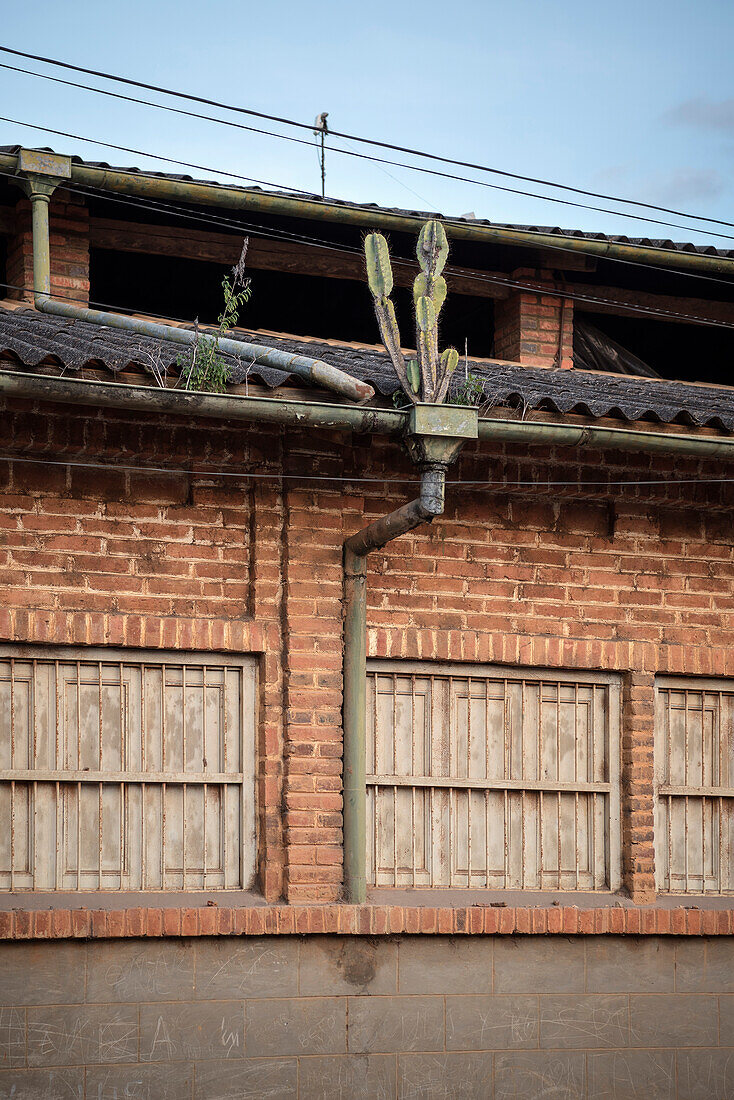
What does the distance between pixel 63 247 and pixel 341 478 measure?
3.28 metres

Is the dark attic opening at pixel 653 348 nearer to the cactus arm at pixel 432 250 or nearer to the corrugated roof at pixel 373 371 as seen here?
the corrugated roof at pixel 373 371

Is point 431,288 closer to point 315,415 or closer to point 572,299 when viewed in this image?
point 315,415

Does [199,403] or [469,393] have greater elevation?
[469,393]

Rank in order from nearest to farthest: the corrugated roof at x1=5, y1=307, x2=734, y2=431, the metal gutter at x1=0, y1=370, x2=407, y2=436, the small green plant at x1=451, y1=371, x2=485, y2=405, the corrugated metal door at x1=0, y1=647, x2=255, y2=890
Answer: the metal gutter at x1=0, y1=370, x2=407, y2=436
the corrugated roof at x1=5, y1=307, x2=734, y2=431
the small green plant at x1=451, y1=371, x2=485, y2=405
the corrugated metal door at x1=0, y1=647, x2=255, y2=890

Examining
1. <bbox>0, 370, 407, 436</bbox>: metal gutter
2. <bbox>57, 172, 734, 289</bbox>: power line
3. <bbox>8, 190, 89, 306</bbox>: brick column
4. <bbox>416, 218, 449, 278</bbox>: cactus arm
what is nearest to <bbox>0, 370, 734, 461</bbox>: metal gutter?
<bbox>0, 370, 407, 436</bbox>: metal gutter

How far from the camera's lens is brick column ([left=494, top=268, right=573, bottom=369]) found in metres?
9.85

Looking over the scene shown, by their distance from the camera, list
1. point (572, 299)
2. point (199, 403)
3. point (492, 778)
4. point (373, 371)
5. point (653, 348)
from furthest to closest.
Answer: point (653, 348) < point (572, 299) < point (492, 778) < point (373, 371) < point (199, 403)

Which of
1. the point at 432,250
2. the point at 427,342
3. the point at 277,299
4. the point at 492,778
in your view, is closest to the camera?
the point at 427,342

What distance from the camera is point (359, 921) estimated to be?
660cm

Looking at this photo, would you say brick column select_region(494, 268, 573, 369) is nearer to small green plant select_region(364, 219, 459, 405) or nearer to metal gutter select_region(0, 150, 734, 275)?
metal gutter select_region(0, 150, 734, 275)

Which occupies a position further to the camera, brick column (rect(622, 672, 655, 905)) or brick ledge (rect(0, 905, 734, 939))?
brick column (rect(622, 672, 655, 905))

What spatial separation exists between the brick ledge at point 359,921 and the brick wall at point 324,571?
0.18 meters

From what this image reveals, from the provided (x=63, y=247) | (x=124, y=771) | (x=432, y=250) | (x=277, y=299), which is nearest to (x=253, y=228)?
(x=277, y=299)

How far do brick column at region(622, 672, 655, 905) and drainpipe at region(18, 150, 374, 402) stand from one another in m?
2.59
